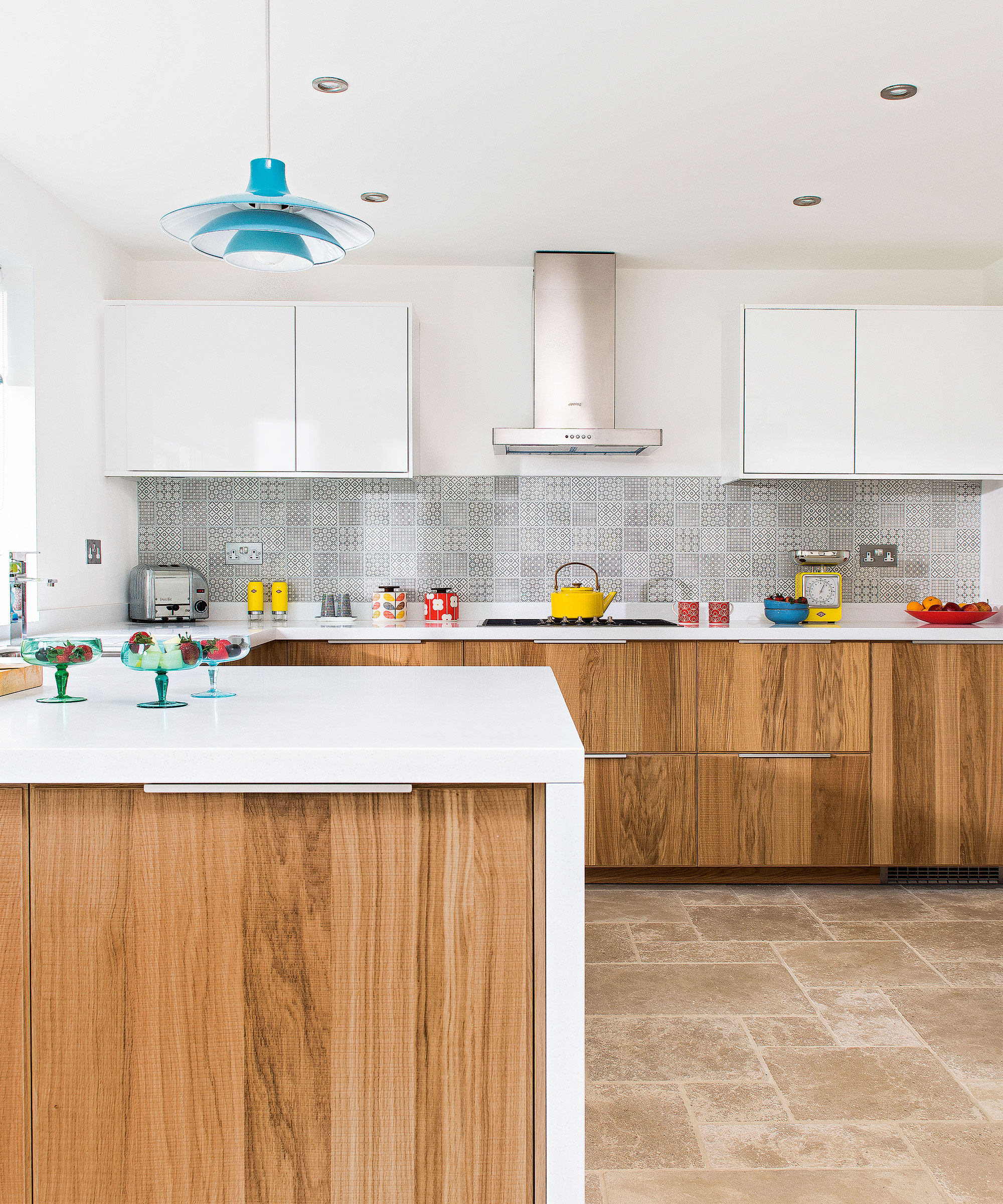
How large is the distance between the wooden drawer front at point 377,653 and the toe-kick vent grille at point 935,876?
6.11ft

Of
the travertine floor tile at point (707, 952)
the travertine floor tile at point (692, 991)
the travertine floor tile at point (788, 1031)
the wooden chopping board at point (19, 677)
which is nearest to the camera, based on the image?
the wooden chopping board at point (19, 677)

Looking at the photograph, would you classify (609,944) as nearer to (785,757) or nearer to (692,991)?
(692,991)

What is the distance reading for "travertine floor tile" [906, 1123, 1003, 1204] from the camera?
1763mm

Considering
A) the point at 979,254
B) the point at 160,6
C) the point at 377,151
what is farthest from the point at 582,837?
the point at 979,254

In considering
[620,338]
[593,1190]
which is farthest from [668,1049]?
[620,338]

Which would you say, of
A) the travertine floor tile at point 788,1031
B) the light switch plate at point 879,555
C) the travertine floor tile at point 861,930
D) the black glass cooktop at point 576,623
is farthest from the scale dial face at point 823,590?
the travertine floor tile at point 788,1031

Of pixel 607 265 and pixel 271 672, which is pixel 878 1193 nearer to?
pixel 271 672

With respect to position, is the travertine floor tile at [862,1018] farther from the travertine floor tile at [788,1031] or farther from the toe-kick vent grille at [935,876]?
the toe-kick vent grille at [935,876]

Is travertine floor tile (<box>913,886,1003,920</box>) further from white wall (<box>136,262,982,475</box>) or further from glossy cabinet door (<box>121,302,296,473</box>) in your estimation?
glossy cabinet door (<box>121,302,296,473</box>)

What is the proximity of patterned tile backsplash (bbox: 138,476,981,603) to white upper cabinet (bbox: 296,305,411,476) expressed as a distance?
0.37m

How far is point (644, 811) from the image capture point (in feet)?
11.7

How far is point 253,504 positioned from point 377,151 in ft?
5.44

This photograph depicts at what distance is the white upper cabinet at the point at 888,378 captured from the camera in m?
3.78

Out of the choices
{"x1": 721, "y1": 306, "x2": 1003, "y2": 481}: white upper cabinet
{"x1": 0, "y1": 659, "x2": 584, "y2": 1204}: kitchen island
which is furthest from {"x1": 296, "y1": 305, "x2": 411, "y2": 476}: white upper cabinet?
{"x1": 0, "y1": 659, "x2": 584, "y2": 1204}: kitchen island
